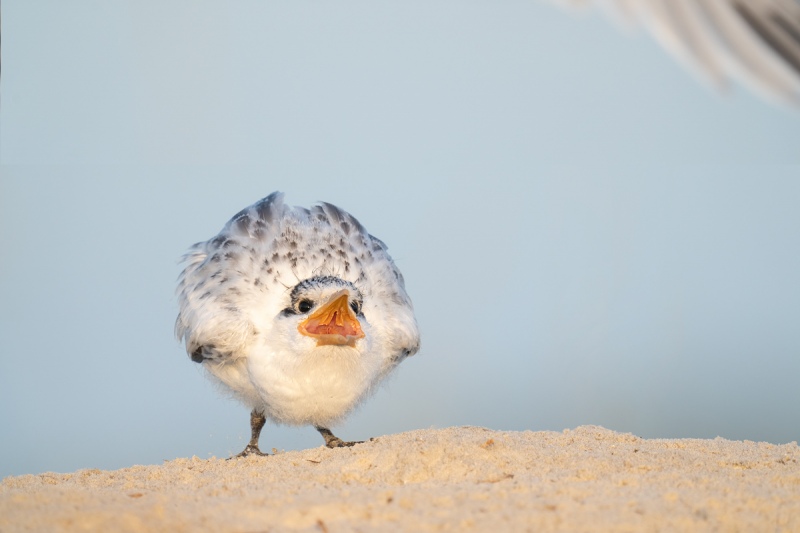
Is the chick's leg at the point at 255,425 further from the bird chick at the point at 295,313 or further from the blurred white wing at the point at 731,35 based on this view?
the blurred white wing at the point at 731,35

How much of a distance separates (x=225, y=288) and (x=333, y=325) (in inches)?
39.0

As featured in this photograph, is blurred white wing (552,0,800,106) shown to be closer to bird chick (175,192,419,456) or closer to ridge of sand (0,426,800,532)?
ridge of sand (0,426,800,532)

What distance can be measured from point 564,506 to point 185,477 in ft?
7.90

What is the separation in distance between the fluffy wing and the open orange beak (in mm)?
542

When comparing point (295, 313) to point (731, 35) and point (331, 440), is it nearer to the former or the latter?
point (331, 440)

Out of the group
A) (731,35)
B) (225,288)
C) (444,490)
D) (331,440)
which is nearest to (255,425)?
(331,440)

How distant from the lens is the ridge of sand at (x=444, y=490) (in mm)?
3104

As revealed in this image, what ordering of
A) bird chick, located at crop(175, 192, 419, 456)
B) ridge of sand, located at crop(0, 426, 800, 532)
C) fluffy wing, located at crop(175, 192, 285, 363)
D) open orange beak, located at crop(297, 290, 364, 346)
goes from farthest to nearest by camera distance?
fluffy wing, located at crop(175, 192, 285, 363) → bird chick, located at crop(175, 192, 419, 456) → open orange beak, located at crop(297, 290, 364, 346) → ridge of sand, located at crop(0, 426, 800, 532)

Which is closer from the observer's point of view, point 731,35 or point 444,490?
point 731,35

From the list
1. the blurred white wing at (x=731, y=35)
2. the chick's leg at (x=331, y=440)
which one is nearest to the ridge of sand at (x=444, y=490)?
the chick's leg at (x=331, y=440)

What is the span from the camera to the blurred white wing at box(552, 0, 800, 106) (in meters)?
2.57

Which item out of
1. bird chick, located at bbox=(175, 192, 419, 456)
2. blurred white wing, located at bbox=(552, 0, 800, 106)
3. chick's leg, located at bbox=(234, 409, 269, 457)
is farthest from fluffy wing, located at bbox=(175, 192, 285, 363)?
blurred white wing, located at bbox=(552, 0, 800, 106)

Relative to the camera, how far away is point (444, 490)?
3.69 meters

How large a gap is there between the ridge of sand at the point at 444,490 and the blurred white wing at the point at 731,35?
1548 millimetres
